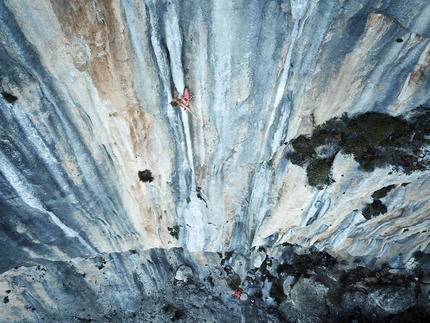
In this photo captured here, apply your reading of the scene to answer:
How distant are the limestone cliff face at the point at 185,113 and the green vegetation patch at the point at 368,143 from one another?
462mm

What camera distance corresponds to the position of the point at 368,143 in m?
13.7

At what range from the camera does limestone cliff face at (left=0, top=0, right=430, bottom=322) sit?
355 inches

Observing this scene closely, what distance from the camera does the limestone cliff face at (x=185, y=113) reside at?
9.02 meters

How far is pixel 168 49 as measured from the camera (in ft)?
32.7

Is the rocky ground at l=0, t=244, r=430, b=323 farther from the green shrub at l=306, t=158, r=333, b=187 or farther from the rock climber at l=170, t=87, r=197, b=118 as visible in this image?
the rock climber at l=170, t=87, r=197, b=118

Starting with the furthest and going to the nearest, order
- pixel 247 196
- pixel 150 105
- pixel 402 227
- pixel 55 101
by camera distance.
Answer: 1. pixel 402 227
2. pixel 247 196
3. pixel 150 105
4. pixel 55 101

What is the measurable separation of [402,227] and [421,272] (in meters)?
5.61

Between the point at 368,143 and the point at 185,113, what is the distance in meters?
9.29

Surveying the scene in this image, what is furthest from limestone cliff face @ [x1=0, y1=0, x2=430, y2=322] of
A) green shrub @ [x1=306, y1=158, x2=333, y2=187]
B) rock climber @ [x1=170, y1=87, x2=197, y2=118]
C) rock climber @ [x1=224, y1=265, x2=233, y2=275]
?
rock climber @ [x1=224, y1=265, x2=233, y2=275]

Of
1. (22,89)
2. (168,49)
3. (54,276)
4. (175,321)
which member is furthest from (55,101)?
(175,321)

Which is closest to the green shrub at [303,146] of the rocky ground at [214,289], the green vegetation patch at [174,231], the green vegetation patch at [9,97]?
the green vegetation patch at [174,231]

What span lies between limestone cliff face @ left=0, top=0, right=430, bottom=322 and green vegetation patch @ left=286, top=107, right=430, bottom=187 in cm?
46

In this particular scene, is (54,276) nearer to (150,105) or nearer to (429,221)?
(150,105)

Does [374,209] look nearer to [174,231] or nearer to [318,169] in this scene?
[318,169]
